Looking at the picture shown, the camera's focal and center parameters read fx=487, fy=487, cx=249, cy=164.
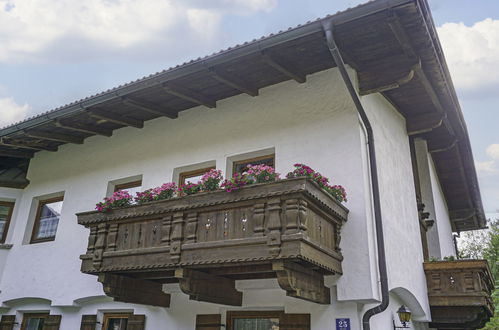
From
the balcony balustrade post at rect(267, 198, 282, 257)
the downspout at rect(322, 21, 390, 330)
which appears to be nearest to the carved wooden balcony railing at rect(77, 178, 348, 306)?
the balcony balustrade post at rect(267, 198, 282, 257)

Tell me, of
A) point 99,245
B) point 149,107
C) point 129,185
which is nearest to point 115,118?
→ point 149,107

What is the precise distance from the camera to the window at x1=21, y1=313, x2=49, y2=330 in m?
9.45

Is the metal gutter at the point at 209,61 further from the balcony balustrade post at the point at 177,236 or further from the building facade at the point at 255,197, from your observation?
the balcony balustrade post at the point at 177,236

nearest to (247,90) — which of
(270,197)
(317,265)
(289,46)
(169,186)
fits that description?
(289,46)

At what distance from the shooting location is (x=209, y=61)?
273 inches

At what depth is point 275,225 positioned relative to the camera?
18.2ft

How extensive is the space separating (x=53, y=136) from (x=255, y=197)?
5.68 m

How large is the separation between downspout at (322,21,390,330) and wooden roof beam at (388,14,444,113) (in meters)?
0.75

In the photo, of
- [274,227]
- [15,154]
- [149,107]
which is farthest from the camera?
[15,154]

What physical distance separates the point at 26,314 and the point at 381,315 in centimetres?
699

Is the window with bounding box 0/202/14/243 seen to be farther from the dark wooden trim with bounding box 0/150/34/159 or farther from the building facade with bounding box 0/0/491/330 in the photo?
the dark wooden trim with bounding box 0/150/34/159

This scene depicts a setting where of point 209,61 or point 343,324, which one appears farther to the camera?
point 209,61

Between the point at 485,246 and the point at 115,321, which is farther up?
the point at 485,246

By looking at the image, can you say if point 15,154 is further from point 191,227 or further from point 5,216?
point 191,227
